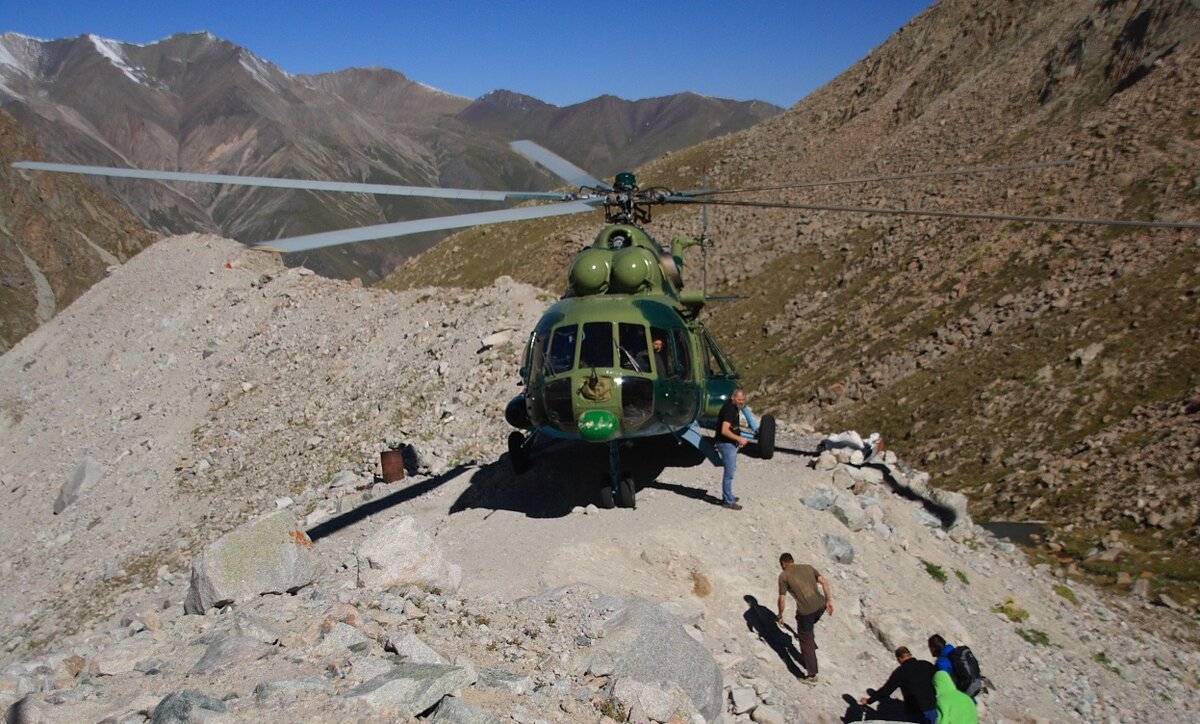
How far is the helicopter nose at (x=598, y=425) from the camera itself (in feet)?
36.6

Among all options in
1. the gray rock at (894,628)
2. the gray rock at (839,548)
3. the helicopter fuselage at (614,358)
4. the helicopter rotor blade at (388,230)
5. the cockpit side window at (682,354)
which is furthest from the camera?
the cockpit side window at (682,354)

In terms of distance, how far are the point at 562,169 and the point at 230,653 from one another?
30.1 feet

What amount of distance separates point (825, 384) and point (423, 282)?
3628 centimetres

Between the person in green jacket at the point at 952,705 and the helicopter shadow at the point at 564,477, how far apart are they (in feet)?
16.1

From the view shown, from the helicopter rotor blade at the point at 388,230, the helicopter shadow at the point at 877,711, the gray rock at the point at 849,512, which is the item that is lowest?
the helicopter shadow at the point at 877,711

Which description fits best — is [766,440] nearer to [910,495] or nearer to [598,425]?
[910,495]

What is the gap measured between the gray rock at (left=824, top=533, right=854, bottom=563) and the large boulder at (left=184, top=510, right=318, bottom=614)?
7411 mm

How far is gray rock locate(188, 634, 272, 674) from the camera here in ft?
23.0

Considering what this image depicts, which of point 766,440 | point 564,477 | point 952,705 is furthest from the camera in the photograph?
point 766,440

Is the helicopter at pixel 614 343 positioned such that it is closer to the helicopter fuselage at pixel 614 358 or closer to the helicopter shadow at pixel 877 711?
the helicopter fuselage at pixel 614 358

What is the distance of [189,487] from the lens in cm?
2062

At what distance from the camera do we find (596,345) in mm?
11836

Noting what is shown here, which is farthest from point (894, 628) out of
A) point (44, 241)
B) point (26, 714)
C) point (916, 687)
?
point (44, 241)

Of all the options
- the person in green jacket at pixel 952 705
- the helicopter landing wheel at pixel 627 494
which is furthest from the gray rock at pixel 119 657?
the person in green jacket at pixel 952 705
